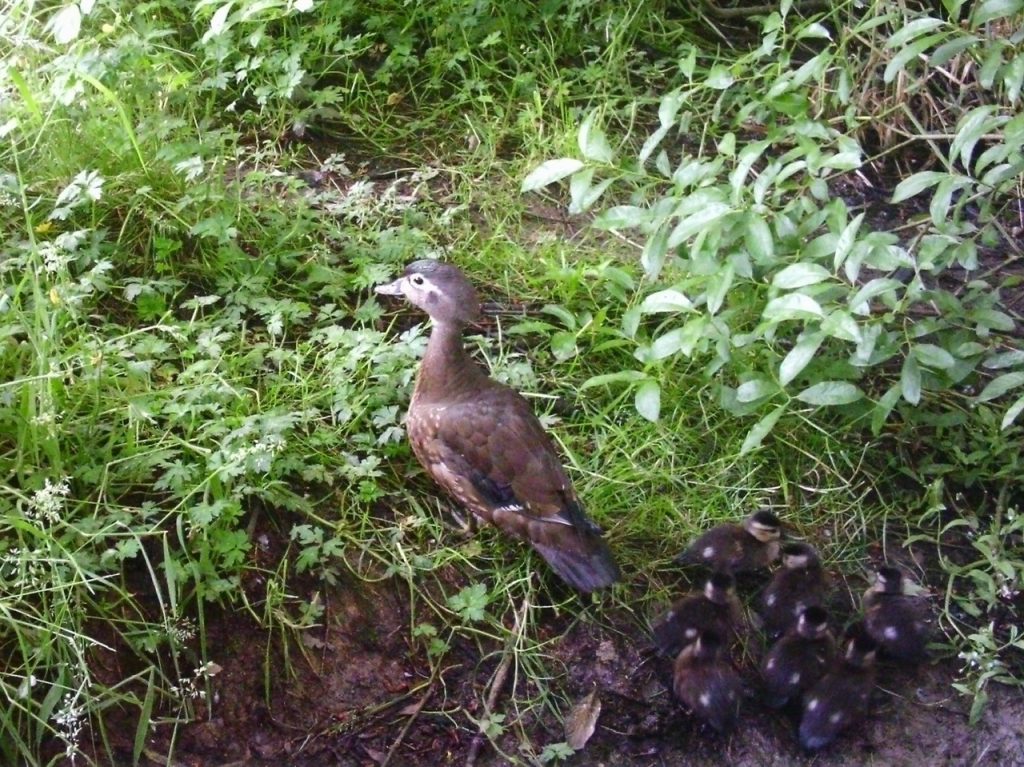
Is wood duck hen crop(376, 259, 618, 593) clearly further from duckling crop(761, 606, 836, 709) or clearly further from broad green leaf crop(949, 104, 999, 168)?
broad green leaf crop(949, 104, 999, 168)

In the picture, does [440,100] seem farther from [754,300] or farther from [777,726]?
[777,726]

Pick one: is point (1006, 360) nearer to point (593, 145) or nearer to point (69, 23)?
point (593, 145)

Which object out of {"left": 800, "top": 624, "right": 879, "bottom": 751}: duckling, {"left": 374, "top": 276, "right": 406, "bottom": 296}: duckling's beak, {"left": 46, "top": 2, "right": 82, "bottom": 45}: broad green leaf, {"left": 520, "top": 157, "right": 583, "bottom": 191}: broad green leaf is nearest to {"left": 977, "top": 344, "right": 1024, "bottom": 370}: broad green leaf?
{"left": 800, "top": 624, "right": 879, "bottom": 751}: duckling

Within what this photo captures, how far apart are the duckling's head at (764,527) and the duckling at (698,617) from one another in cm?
18

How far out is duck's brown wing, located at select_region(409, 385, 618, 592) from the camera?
137 inches

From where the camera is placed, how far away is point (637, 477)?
12.6ft

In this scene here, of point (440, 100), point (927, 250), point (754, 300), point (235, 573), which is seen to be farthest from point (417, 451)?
point (440, 100)

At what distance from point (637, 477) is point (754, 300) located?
26.6 inches

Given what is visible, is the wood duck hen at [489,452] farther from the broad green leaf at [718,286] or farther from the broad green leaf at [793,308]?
the broad green leaf at [793,308]

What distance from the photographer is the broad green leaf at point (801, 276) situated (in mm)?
3369

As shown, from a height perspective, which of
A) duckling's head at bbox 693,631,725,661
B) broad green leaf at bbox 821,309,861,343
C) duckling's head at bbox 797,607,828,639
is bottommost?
duckling's head at bbox 797,607,828,639

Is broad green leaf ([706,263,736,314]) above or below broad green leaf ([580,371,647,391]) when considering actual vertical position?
above

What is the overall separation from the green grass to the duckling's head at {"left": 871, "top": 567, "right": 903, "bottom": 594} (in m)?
0.26

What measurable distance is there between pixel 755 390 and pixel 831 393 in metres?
0.23
